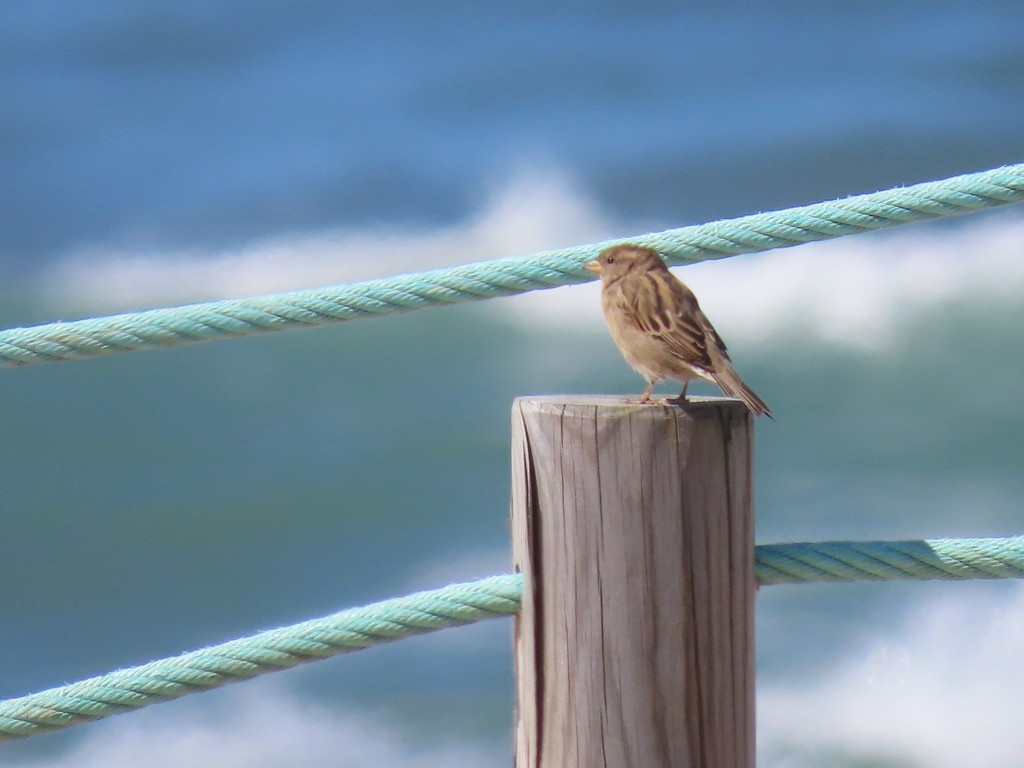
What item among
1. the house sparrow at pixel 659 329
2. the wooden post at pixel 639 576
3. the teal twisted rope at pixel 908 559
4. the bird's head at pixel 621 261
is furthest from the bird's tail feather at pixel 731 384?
the wooden post at pixel 639 576

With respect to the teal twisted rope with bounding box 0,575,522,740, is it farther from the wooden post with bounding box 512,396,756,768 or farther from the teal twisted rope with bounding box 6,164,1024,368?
the teal twisted rope with bounding box 6,164,1024,368

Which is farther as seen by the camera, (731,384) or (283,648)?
(731,384)

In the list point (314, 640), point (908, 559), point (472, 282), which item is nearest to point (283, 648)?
point (314, 640)

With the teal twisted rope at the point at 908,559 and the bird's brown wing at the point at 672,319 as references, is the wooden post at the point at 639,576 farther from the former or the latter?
the bird's brown wing at the point at 672,319

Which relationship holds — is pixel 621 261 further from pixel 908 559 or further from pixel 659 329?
pixel 908 559

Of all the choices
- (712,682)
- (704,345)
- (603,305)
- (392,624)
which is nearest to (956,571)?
(712,682)

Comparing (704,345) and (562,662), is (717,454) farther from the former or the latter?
(704,345)
